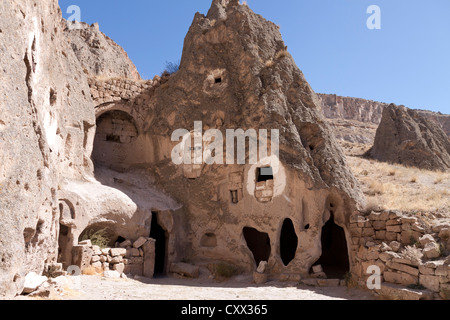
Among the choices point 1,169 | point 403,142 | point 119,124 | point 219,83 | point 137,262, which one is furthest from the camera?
point 403,142

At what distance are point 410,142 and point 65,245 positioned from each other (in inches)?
668

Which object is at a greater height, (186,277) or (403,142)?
(403,142)

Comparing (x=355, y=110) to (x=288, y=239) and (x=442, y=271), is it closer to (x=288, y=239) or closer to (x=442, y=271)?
(x=288, y=239)

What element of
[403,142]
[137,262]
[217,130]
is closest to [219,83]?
[217,130]

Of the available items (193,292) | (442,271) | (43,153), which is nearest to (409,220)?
(442,271)

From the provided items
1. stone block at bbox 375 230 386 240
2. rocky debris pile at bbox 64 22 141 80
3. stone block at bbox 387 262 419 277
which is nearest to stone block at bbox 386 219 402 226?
stone block at bbox 375 230 386 240

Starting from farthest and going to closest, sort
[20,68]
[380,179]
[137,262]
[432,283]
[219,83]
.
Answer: [380,179] → [219,83] → [137,262] → [432,283] → [20,68]

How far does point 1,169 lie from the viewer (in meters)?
5.11

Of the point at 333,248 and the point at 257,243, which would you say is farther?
the point at 257,243

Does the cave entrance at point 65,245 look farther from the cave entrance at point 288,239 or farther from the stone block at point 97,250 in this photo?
the cave entrance at point 288,239

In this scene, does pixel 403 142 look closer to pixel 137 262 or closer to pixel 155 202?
pixel 155 202

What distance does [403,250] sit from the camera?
7656 mm

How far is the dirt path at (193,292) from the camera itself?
6.44m

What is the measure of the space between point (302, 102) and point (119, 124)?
6256 millimetres
